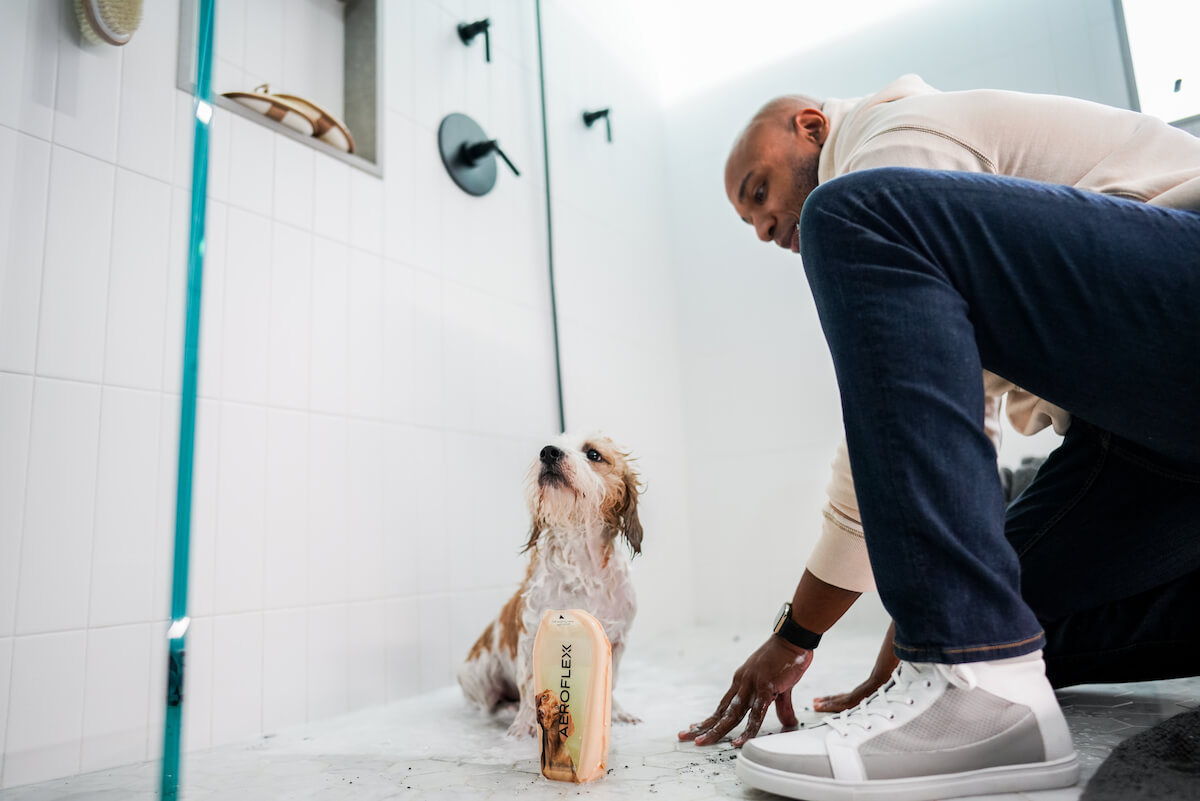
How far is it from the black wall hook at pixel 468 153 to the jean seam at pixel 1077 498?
1.60 m

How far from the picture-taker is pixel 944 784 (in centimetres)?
68

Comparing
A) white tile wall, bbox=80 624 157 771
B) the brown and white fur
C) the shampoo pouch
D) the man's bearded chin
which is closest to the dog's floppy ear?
the brown and white fur

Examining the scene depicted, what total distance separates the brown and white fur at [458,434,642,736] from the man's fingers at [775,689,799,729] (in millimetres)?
319

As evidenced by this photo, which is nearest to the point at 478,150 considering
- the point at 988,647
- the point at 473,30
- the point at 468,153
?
the point at 468,153

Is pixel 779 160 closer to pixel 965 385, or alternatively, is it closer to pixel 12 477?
pixel 965 385

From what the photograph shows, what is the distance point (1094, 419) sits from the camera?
2.50 ft

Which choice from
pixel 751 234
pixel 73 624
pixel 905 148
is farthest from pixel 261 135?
pixel 751 234

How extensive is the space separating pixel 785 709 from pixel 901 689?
0.38 metres

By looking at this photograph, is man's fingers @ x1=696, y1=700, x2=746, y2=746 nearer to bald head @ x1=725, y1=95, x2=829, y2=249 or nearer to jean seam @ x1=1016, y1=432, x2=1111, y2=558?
jean seam @ x1=1016, y1=432, x2=1111, y2=558

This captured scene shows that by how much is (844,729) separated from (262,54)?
70.3 inches

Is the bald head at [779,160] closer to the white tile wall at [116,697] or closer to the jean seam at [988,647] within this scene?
the jean seam at [988,647]

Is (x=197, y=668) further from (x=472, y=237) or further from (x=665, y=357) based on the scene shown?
(x=665, y=357)

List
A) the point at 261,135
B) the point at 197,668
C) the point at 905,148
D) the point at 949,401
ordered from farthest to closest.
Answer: the point at 261,135 → the point at 197,668 → the point at 905,148 → the point at 949,401

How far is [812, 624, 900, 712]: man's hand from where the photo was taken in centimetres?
118
